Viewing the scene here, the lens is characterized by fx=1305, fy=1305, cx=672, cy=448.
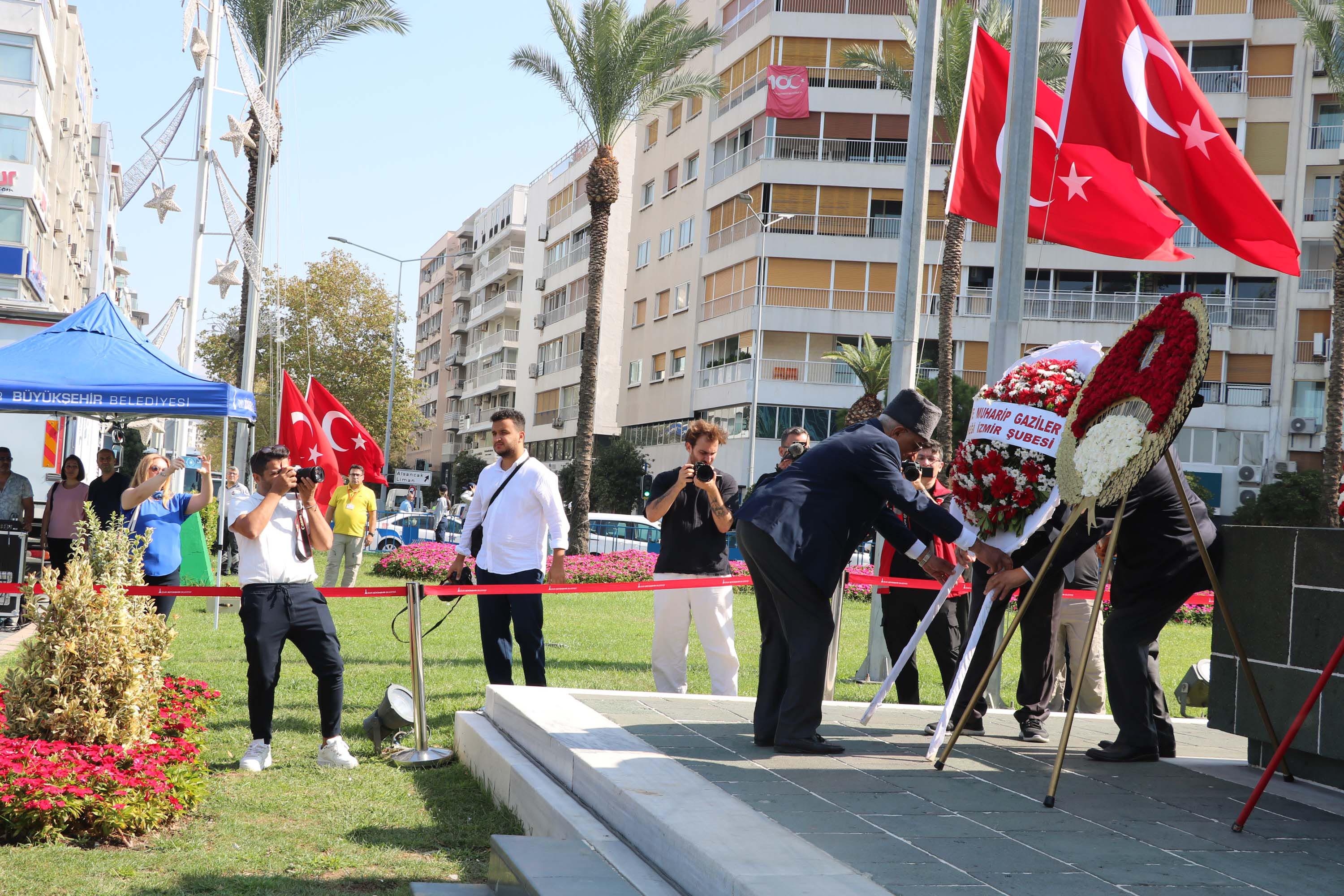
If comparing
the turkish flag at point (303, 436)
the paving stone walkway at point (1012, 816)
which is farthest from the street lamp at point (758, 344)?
the paving stone walkway at point (1012, 816)

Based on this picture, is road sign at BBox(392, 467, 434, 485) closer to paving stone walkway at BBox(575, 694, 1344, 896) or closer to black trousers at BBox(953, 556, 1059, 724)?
black trousers at BBox(953, 556, 1059, 724)

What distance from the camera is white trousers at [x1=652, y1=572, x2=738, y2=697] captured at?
881 centimetres

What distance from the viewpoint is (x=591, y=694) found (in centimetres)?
754

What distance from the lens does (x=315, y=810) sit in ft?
20.8

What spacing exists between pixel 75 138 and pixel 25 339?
55865mm

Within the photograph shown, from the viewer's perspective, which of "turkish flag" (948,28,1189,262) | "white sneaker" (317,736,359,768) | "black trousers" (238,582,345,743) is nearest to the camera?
"black trousers" (238,582,345,743)

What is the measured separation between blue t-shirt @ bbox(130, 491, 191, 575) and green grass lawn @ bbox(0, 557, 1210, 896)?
971mm

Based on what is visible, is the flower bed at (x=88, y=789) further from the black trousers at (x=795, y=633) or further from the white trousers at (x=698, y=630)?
the white trousers at (x=698, y=630)

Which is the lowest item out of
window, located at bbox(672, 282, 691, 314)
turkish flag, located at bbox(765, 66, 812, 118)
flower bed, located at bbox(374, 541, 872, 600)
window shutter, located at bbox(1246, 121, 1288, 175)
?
flower bed, located at bbox(374, 541, 872, 600)

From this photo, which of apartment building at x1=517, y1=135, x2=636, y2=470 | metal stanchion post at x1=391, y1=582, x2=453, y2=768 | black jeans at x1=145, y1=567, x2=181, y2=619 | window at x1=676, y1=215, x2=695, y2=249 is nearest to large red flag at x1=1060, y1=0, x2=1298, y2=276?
metal stanchion post at x1=391, y1=582, x2=453, y2=768

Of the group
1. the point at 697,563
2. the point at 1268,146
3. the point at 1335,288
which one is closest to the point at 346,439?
the point at 697,563

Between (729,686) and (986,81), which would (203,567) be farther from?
(986,81)

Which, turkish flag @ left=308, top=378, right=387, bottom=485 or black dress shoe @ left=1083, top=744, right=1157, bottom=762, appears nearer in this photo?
black dress shoe @ left=1083, top=744, right=1157, bottom=762

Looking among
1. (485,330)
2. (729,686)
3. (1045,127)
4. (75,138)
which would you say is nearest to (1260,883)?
(729,686)
